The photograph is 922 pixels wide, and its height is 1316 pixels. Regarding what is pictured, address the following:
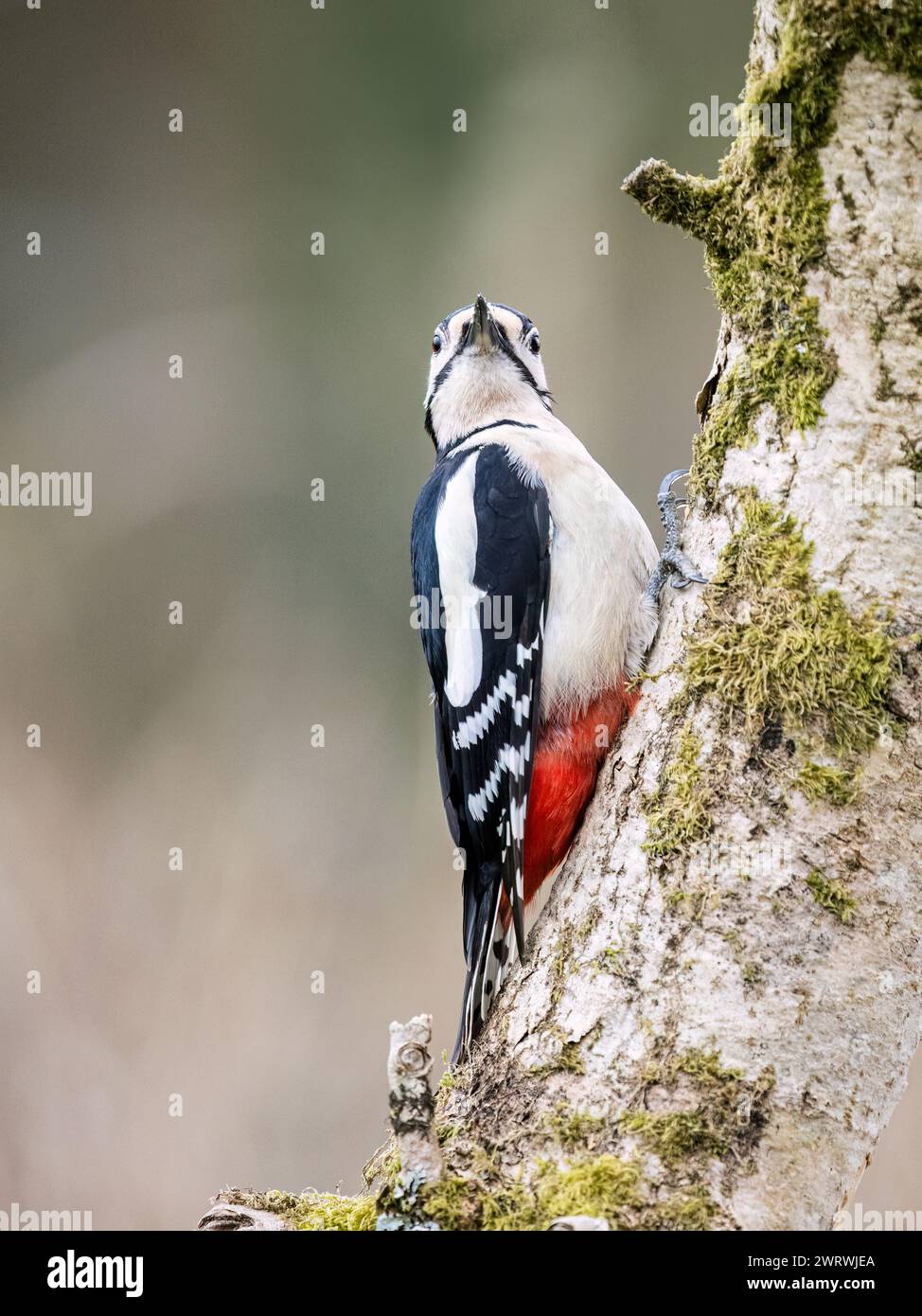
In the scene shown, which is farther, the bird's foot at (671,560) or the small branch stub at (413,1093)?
the bird's foot at (671,560)

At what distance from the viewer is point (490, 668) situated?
2375 mm

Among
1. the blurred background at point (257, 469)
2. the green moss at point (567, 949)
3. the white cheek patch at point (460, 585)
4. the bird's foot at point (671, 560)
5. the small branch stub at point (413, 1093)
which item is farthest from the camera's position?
the blurred background at point (257, 469)

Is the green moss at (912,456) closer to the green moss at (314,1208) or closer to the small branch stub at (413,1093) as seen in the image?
the small branch stub at (413,1093)

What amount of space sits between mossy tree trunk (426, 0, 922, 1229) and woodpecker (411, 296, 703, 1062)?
277mm

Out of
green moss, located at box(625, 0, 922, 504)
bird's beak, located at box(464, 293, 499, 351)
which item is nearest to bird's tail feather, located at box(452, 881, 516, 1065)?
green moss, located at box(625, 0, 922, 504)

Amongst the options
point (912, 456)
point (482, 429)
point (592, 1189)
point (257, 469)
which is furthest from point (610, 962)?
point (257, 469)

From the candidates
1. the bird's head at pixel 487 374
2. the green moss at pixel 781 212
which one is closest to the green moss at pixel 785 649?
the green moss at pixel 781 212

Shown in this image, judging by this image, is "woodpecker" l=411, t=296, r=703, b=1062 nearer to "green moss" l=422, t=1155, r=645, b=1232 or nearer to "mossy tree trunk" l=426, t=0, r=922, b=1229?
"mossy tree trunk" l=426, t=0, r=922, b=1229

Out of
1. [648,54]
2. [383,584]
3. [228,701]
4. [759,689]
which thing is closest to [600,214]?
[648,54]

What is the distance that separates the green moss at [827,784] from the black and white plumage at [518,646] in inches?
20.9

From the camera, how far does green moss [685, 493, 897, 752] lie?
1.62 meters

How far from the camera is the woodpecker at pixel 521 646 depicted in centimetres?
217

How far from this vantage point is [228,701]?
5.15m

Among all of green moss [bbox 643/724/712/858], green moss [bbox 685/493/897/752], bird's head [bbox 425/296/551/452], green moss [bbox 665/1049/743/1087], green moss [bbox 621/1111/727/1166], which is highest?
bird's head [bbox 425/296/551/452]
